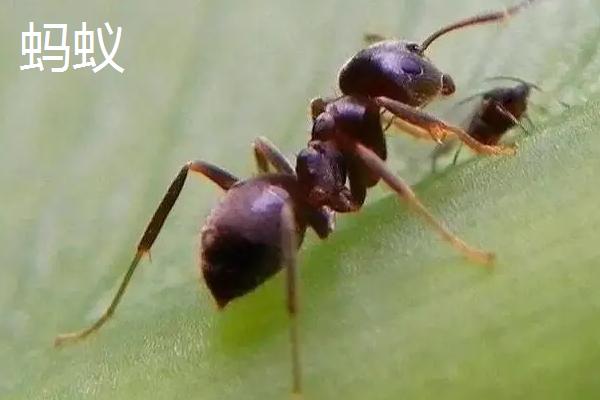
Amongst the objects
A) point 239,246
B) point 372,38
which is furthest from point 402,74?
point 239,246

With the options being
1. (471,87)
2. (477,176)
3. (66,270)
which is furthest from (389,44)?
(66,270)

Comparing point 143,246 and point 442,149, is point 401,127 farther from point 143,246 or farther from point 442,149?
point 143,246

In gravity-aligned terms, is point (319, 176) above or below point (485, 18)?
below

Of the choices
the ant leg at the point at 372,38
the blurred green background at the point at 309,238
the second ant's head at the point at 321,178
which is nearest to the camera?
the blurred green background at the point at 309,238

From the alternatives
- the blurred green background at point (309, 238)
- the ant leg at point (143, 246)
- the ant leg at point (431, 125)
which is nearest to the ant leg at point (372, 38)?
the blurred green background at point (309, 238)

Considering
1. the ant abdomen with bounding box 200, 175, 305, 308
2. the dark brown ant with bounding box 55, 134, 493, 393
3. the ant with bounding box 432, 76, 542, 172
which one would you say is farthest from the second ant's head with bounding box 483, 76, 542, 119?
the ant abdomen with bounding box 200, 175, 305, 308

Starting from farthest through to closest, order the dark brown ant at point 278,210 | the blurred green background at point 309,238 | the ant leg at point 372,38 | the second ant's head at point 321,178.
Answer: the ant leg at point 372,38
the second ant's head at point 321,178
the dark brown ant at point 278,210
the blurred green background at point 309,238

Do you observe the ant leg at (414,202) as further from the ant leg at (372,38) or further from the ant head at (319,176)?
the ant leg at (372,38)
